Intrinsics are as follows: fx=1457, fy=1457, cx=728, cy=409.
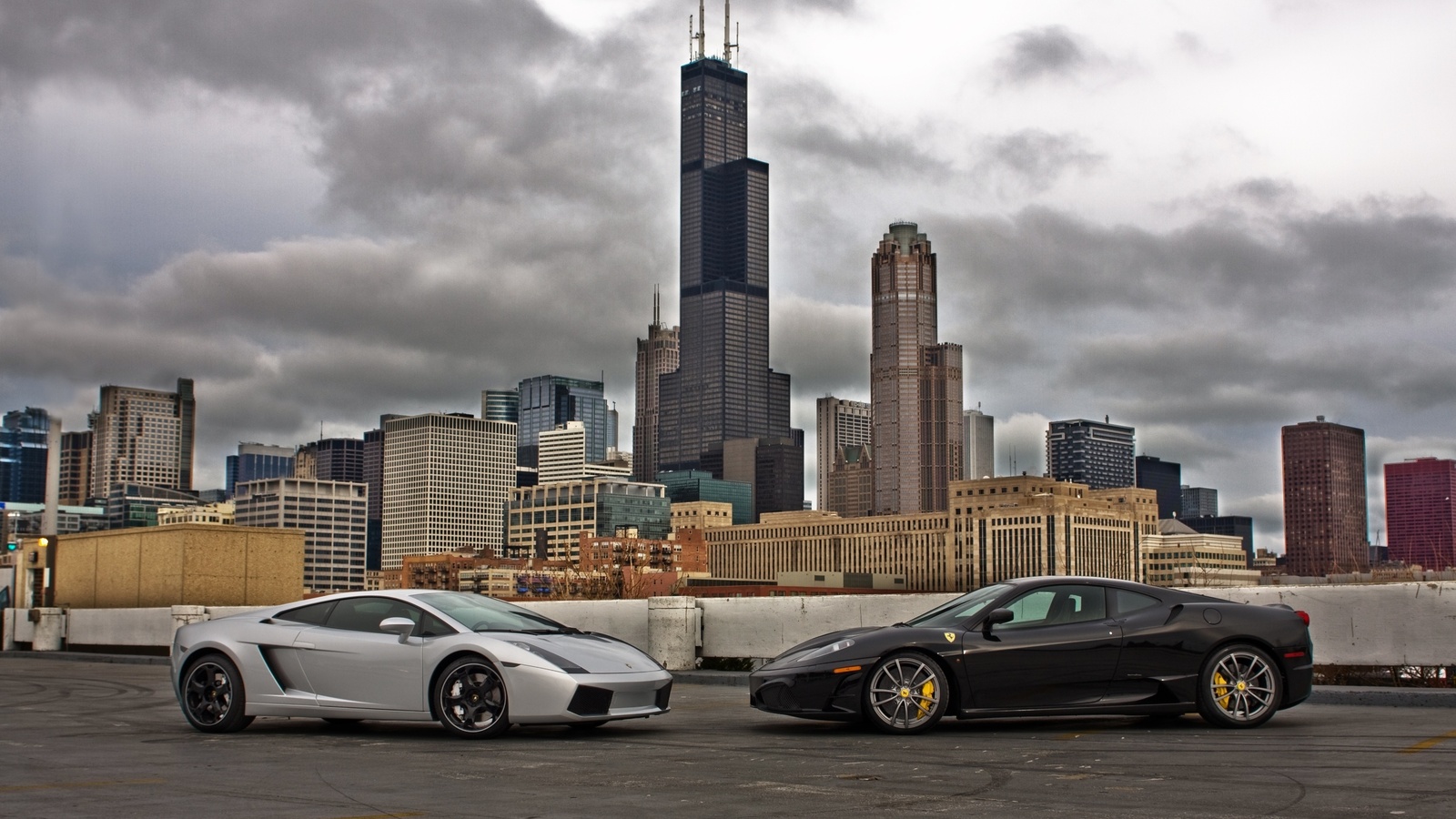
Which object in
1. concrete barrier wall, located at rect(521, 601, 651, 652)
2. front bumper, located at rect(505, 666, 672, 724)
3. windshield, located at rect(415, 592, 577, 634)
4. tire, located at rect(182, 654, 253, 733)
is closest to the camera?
front bumper, located at rect(505, 666, 672, 724)

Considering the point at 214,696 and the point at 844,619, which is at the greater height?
the point at 844,619

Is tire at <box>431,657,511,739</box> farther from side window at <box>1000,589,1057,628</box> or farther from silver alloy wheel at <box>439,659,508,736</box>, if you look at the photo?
side window at <box>1000,589,1057,628</box>

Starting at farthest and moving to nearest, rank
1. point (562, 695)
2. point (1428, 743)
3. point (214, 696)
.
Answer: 1. point (214, 696)
2. point (562, 695)
3. point (1428, 743)

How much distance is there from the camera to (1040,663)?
10.8m

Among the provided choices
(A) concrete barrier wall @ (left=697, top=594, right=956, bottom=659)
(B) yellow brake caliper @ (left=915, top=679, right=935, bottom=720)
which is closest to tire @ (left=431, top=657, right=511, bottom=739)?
(B) yellow brake caliper @ (left=915, top=679, right=935, bottom=720)

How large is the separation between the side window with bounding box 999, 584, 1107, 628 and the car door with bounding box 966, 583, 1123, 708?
0.07 metres

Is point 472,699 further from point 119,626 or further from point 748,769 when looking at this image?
point 119,626

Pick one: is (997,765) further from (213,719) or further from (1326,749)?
(213,719)

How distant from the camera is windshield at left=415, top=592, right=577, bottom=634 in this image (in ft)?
37.1

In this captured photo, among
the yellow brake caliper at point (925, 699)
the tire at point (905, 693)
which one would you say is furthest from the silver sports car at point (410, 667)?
the yellow brake caliper at point (925, 699)

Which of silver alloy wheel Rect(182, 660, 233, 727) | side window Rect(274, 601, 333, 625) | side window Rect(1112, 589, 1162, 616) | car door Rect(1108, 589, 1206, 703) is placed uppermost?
side window Rect(1112, 589, 1162, 616)

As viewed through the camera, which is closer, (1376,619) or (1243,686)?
(1243,686)

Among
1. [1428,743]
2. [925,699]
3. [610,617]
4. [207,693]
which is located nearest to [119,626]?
[610,617]

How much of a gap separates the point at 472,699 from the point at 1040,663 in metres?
4.24
